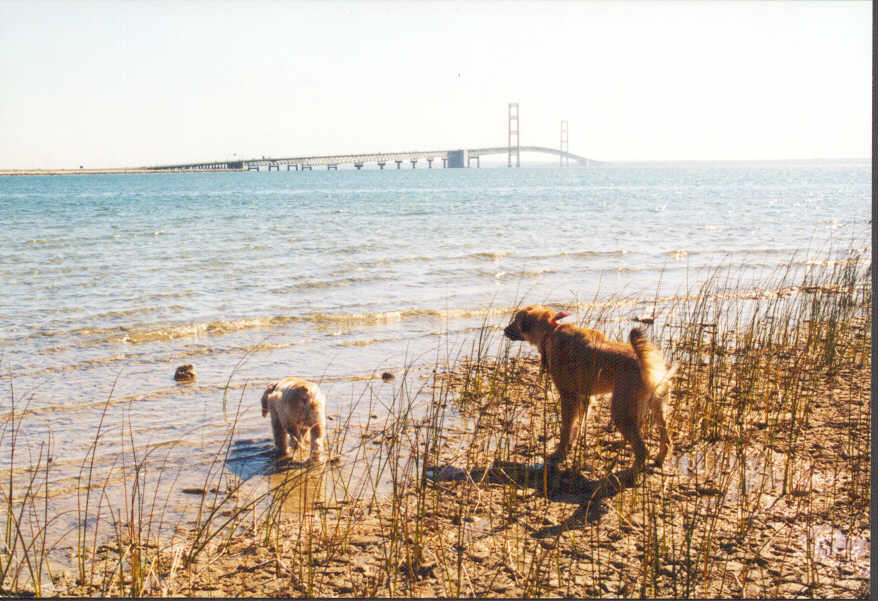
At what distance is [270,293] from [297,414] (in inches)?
292

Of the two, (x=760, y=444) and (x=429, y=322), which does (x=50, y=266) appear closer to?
(x=429, y=322)

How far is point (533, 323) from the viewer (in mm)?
5164

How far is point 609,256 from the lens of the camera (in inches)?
648

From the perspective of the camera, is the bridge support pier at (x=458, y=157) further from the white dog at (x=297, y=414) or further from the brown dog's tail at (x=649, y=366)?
the brown dog's tail at (x=649, y=366)

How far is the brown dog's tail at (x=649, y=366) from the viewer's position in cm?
420

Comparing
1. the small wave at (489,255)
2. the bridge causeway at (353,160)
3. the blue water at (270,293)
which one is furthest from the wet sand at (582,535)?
the bridge causeway at (353,160)

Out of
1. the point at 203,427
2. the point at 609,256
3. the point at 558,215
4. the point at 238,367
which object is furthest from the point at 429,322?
the point at 558,215

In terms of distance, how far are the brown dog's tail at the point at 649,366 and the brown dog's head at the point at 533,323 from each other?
786 mm

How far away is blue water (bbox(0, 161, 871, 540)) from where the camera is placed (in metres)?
6.74

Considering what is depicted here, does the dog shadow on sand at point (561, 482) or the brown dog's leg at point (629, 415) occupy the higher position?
the brown dog's leg at point (629, 415)

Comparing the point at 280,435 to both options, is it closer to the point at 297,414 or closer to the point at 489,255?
the point at 297,414

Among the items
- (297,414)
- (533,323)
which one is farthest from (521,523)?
(297,414)

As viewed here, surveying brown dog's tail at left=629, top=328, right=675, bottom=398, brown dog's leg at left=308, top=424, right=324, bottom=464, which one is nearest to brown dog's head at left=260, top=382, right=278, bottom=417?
brown dog's leg at left=308, top=424, right=324, bottom=464

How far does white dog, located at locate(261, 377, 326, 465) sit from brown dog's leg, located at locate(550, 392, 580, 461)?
1.67 m
